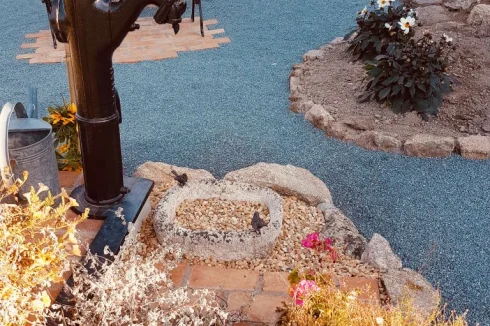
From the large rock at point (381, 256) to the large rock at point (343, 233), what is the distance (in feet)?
0.15

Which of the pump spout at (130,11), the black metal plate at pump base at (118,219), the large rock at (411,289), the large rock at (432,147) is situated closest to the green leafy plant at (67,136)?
the black metal plate at pump base at (118,219)

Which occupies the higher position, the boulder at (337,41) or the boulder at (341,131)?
the boulder at (337,41)

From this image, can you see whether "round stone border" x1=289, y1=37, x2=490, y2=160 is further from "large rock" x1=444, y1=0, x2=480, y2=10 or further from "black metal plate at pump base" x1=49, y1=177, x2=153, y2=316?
"large rock" x1=444, y1=0, x2=480, y2=10

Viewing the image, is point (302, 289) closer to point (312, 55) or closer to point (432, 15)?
point (312, 55)

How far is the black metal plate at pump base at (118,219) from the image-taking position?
8.57 feet

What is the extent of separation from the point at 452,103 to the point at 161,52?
3.29 metres

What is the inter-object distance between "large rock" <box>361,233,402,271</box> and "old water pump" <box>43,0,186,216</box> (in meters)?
1.23

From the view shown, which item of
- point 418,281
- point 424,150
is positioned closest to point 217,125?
point 424,150

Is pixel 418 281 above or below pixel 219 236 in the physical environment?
below

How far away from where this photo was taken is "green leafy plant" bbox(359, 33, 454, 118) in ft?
15.1

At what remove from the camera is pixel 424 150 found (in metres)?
4.22

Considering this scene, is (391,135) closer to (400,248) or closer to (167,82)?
(400,248)

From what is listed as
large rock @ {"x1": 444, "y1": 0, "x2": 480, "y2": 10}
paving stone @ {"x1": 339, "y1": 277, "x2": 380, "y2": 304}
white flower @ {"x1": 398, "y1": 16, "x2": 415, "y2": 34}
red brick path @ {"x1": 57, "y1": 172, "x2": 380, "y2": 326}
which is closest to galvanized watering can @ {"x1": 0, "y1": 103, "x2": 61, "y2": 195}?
red brick path @ {"x1": 57, "y1": 172, "x2": 380, "y2": 326}

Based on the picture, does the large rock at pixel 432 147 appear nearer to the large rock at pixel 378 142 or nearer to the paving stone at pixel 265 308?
the large rock at pixel 378 142
